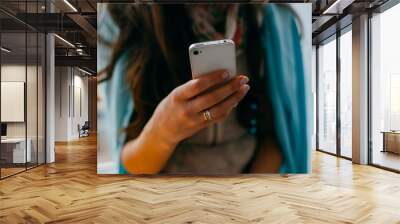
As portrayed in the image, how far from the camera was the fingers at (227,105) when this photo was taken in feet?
18.3

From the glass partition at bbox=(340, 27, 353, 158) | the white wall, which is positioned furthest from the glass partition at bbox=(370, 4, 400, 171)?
the white wall

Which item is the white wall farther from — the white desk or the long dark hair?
the long dark hair

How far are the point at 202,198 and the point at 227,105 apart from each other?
4.97ft

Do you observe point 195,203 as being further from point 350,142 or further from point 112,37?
point 350,142

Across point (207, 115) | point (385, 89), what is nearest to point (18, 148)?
point (207, 115)

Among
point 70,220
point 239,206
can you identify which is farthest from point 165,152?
point 70,220

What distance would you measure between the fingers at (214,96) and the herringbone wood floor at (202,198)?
3.95ft

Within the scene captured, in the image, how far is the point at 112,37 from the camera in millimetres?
5863

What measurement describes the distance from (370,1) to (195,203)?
5285 mm

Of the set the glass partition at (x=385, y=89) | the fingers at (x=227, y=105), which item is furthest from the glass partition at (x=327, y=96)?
the fingers at (x=227, y=105)

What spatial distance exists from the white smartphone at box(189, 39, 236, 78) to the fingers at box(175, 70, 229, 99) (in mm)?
67

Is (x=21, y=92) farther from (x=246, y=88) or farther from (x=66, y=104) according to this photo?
(x=66, y=104)

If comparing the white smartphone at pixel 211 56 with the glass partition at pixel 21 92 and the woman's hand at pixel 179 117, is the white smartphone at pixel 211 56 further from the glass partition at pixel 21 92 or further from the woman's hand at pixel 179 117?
the glass partition at pixel 21 92

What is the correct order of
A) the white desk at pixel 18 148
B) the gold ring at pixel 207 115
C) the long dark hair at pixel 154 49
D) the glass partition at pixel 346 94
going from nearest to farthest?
1. the gold ring at pixel 207 115
2. the long dark hair at pixel 154 49
3. the white desk at pixel 18 148
4. the glass partition at pixel 346 94
